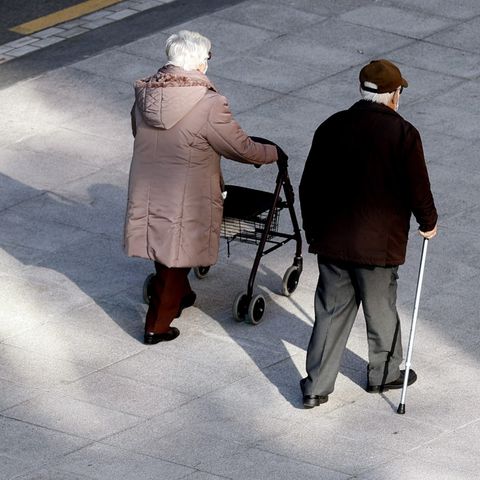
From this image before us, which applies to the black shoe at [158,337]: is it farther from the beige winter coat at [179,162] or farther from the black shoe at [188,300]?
the beige winter coat at [179,162]

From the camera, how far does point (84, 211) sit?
1075 cm

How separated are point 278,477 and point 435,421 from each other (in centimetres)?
101

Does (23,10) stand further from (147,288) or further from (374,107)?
(374,107)

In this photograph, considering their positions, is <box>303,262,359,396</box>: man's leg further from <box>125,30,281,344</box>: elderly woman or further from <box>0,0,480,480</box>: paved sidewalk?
<box>125,30,281,344</box>: elderly woman

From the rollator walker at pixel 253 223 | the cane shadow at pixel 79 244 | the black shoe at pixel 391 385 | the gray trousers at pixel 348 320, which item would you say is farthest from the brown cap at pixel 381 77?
the cane shadow at pixel 79 244

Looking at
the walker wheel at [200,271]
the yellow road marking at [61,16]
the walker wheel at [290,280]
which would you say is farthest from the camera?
the yellow road marking at [61,16]

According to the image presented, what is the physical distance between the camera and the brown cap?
7.75 metres

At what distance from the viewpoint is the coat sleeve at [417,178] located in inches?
301

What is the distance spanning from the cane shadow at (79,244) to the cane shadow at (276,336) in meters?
0.49

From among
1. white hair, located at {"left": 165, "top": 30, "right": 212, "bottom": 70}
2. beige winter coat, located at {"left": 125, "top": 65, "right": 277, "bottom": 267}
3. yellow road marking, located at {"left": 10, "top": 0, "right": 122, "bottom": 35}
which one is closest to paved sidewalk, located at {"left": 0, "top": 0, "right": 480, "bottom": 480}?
beige winter coat, located at {"left": 125, "top": 65, "right": 277, "bottom": 267}

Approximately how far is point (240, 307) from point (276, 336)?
11.3 inches

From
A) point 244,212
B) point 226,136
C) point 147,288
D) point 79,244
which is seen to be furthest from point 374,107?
point 79,244

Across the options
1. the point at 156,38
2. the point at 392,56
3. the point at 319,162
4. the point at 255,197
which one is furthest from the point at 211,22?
the point at 319,162

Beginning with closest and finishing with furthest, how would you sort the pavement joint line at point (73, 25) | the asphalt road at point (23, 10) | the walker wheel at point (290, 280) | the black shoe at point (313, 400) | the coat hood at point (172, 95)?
1. the black shoe at point (313, 400)
2. the coat hood at point (172, 95)
3. the walker wheel at point (290, 280)
4. the pavement joint line at point (73, 25)
5. the asphalt road at point (23, 10)
